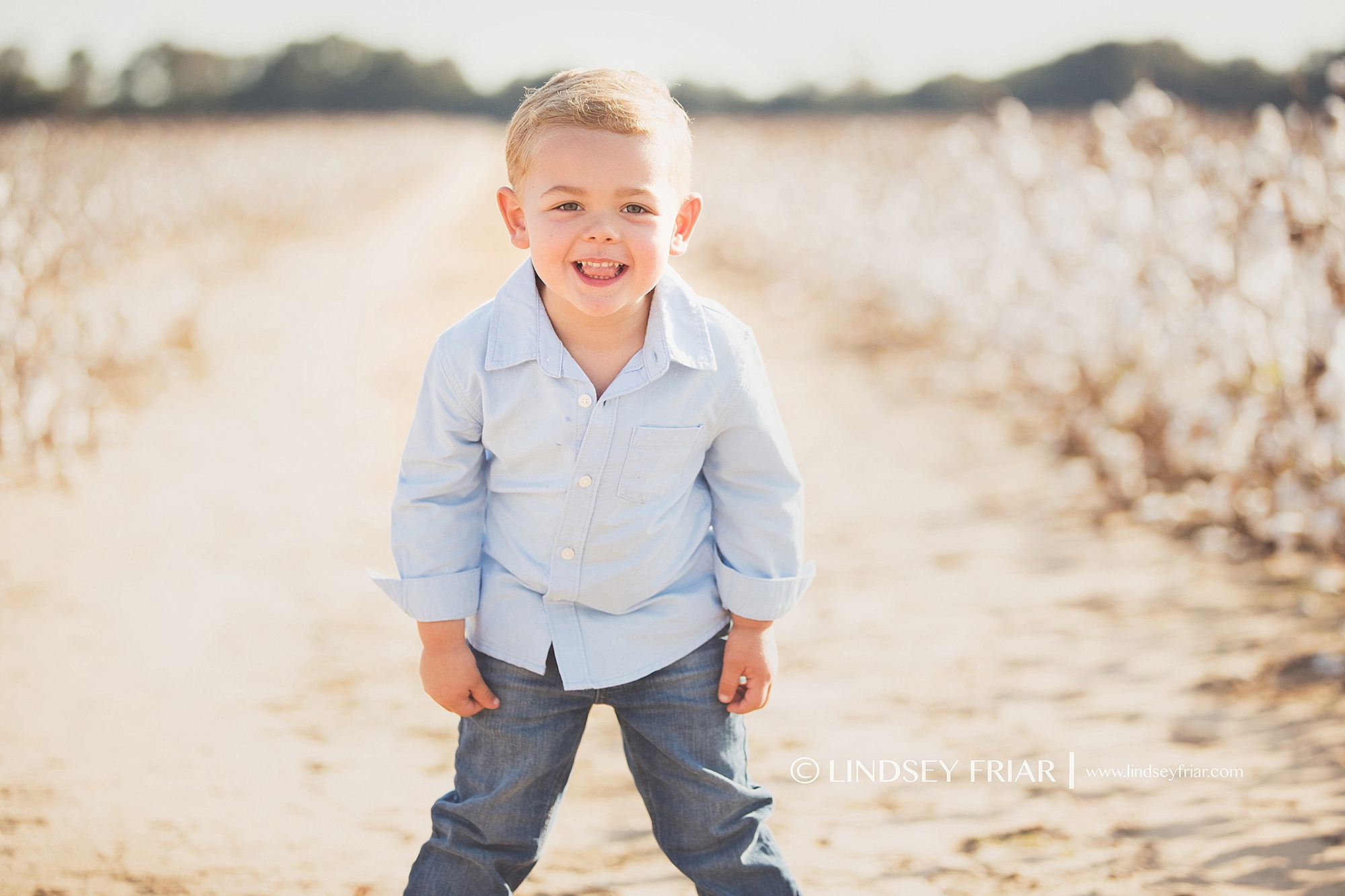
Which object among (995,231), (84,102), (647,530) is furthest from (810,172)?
(84,102)

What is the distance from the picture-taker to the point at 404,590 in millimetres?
1289

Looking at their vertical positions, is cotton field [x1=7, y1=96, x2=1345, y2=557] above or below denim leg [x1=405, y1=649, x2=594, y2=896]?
above

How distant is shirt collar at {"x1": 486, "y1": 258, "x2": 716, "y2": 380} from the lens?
1.27 meters

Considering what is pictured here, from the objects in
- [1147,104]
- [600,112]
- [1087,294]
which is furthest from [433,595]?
[1147,104]

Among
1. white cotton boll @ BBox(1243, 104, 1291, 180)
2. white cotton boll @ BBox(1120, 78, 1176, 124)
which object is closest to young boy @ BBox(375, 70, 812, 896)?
white cotton boll @ BBox(1243, 104, 1291, 180)

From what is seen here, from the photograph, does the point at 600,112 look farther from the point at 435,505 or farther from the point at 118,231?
the point at 118,231

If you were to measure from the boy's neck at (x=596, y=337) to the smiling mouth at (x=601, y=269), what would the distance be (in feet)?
0.29

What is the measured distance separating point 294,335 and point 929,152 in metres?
6.56

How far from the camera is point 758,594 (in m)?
1.33

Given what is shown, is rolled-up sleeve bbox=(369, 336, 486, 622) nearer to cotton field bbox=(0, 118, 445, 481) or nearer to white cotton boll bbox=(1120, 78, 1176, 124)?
cotton field bbox=(0, 118, 445, 481)

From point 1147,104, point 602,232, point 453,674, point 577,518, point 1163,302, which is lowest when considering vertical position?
point 453,674

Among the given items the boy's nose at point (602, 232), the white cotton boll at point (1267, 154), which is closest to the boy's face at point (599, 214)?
the boy's nose at point (602, 232)

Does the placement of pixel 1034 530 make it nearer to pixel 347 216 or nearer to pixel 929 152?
pixel 929 152

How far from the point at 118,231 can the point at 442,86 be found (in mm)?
47189
